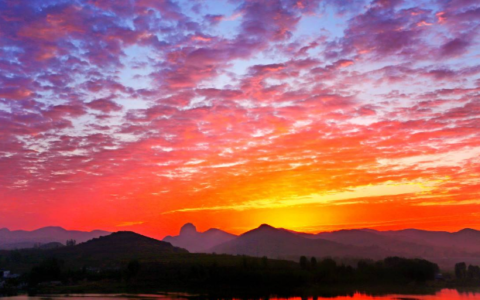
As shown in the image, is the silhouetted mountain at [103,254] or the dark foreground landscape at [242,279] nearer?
the dark foreground landscape at [242,279]

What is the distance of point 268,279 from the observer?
123375 mm

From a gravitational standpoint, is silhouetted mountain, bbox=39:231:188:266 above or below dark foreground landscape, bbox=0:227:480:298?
above

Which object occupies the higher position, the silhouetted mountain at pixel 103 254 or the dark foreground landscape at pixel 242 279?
the silhouetted mountain at pixel 103 254

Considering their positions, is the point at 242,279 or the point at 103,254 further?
the point at 103,254

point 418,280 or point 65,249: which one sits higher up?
point 65,249

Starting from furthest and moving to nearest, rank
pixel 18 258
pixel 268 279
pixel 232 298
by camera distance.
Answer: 1. pixel 18 258
2. pixel 268 279
3. pixel 232 298

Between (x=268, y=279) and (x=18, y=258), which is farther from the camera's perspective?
(x=18, y=258)

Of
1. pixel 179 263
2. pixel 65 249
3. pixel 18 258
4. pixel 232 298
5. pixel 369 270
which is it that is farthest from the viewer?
pixel 65 249

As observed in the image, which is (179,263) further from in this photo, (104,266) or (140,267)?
(104,266)

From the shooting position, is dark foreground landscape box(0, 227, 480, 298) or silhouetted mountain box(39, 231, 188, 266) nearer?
dark foreground landscape box(0, 227, 480, 298)

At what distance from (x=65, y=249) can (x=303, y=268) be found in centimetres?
11968

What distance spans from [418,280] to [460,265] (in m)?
32.1

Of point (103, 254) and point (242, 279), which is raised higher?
point (103, 254)

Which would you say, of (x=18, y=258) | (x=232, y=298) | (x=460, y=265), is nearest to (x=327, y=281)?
(x=232, y=298)
